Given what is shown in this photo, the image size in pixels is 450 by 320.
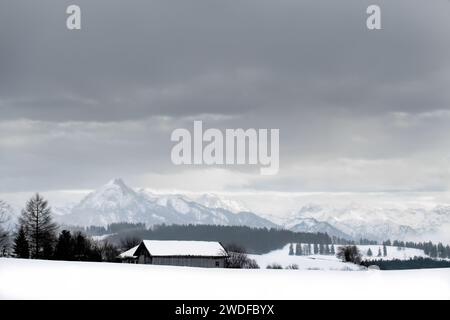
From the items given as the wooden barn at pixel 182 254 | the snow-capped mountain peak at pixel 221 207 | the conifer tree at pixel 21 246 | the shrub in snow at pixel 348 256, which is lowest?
the shrub in snow at pixel 348 256

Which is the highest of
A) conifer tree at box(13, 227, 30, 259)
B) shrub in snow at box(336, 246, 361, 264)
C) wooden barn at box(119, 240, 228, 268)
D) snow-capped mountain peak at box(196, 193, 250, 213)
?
snow-capped mountain peak at box(196, 193, 250, 213)

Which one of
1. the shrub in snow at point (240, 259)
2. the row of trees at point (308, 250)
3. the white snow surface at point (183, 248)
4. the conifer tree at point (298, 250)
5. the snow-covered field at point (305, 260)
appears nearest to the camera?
the white snow surface at point (183, 248)

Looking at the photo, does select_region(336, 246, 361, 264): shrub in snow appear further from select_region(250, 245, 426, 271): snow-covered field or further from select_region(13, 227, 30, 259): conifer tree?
select_region(13, 227, 30, 259): conifer tree

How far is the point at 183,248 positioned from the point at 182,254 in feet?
1.99

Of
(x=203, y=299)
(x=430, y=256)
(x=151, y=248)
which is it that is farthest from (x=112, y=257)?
(x=203, y=299)

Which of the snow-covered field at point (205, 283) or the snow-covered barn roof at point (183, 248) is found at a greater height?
the snow-covered field at point (205, 283)

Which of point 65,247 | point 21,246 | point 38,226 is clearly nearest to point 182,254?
point 65,247

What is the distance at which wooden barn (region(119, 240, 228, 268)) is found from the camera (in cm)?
3509

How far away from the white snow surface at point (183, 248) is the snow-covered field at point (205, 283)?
2293cm

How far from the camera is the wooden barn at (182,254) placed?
3509cm


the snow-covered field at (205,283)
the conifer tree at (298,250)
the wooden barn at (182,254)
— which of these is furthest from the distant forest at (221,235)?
the snow-covered field at (205,283)

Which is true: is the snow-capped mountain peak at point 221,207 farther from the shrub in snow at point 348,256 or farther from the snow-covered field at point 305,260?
the shrub in snow at point 348,256

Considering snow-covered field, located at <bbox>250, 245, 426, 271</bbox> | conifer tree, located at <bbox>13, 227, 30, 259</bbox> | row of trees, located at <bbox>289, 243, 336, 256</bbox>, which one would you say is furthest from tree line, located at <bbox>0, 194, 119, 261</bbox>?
row of trees, located at <bbox>289, 243, 336, 256</bbox>
